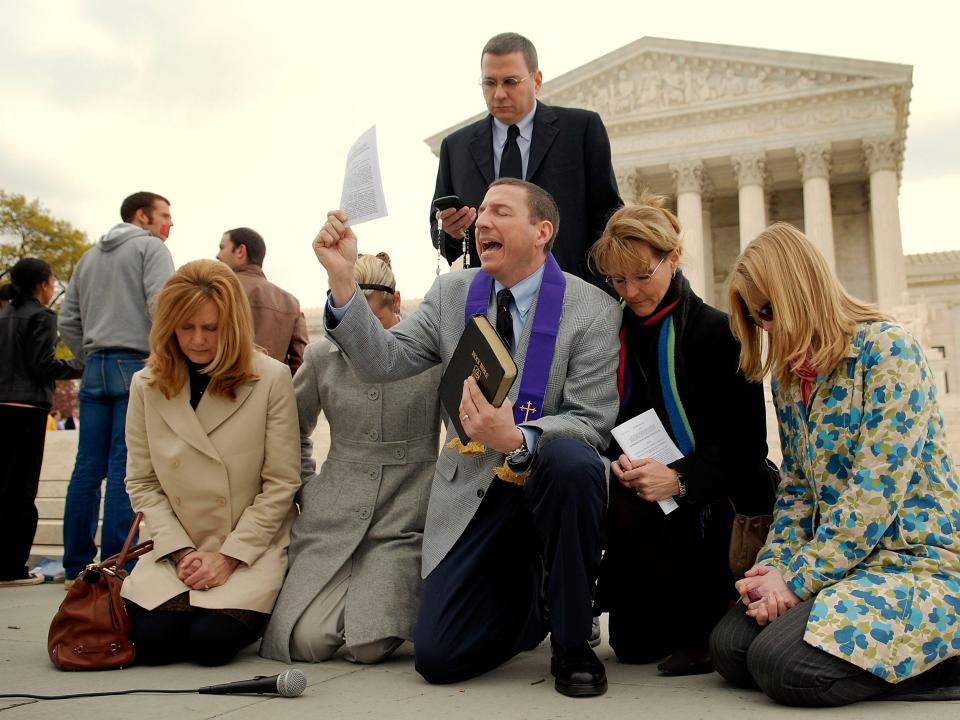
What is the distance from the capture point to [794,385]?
3.61m

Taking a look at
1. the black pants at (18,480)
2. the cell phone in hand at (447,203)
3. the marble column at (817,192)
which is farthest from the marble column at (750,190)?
the cell phone in hand at (447,203)

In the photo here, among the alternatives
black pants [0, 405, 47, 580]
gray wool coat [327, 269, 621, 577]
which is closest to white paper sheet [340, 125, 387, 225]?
gray wool coat [327, 269, 621, 577]

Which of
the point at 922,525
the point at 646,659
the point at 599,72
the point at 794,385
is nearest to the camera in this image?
the point at 922,525

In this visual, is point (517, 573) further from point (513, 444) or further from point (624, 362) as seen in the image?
point (624, 362)

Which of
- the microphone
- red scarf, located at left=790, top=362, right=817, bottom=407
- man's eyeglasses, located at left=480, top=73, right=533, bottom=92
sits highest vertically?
man's eyeglasses, located at left=480, top=73, right=533, bottom=92

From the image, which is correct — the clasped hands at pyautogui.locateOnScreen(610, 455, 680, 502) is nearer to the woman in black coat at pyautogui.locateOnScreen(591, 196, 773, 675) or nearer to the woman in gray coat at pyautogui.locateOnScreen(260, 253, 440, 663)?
the woman in black coat at pyautogui.locateOnScreen(591, 196, 773, 675)

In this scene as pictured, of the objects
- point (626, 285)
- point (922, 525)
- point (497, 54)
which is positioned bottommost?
point (922, 525)

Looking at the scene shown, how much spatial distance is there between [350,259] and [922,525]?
2304mm

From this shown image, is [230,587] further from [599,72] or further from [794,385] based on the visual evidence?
[599,72]

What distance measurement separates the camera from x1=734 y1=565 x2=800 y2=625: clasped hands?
331cm

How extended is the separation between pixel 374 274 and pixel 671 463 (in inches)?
66.1

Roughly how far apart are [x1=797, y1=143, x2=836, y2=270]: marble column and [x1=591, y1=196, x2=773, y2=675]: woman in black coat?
98.8 ft

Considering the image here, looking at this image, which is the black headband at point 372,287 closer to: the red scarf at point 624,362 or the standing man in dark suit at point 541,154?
the standing man in dark suit at point 541,154

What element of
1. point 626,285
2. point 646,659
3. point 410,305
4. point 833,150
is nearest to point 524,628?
point 646,659
